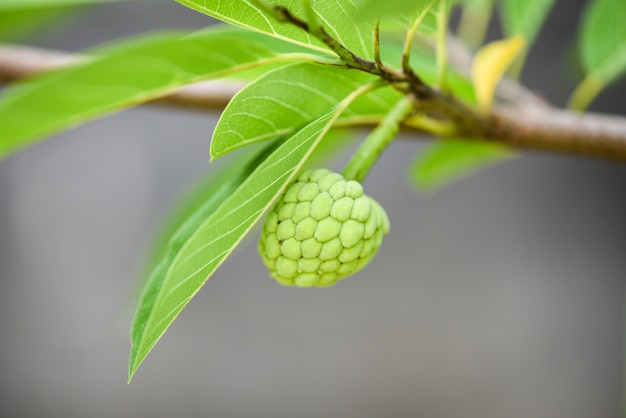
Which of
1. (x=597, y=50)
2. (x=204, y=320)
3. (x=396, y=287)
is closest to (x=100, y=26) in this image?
(x=204, y=320)

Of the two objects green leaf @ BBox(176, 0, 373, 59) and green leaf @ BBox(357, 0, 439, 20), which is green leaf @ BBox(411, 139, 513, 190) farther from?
green leaf @ BBox(357, 0, 439, 20)

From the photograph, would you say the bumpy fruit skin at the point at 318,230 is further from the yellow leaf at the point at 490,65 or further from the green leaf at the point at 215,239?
the yellow leaf at the point at 490,65

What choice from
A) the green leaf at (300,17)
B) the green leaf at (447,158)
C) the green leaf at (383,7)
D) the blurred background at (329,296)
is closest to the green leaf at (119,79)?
the green leaf at (300,17)

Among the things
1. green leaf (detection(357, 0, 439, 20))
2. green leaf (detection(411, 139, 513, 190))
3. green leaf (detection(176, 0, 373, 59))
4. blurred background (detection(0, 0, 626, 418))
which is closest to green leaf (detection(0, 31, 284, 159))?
green leaf (detection(176, 0, 373, 59))

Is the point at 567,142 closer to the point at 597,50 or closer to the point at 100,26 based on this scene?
the point at 597,50

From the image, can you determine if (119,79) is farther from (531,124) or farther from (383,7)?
(531,124)

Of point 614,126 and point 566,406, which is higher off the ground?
point 566,406

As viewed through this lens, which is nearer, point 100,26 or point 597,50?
point 597,50
